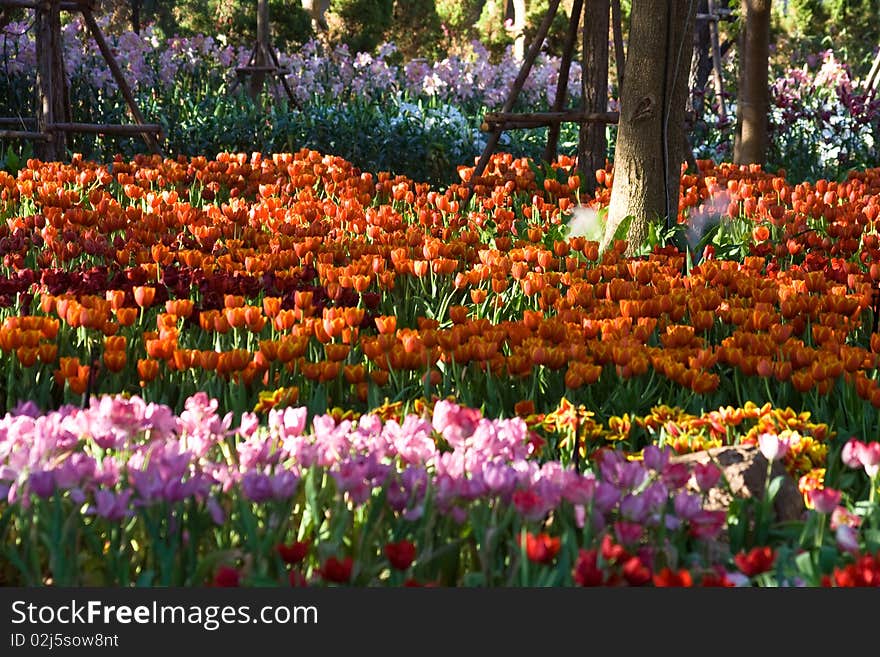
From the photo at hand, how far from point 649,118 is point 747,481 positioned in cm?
367

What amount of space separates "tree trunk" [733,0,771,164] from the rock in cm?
662

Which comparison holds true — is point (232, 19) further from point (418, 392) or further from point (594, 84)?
point (418, 392)

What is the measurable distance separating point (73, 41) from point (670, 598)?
11.3m

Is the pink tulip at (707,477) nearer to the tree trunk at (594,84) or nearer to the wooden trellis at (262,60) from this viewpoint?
the tree trunk at (594,84)

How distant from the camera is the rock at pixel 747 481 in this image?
7.82ft

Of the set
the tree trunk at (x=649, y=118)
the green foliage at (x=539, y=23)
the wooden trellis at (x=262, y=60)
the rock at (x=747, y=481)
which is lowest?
the rock at (x=747, y=481)

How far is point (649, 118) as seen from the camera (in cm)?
579

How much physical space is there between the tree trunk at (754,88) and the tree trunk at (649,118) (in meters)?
2.83

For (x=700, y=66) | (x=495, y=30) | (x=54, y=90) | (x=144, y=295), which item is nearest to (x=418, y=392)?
(x=144, y=295)

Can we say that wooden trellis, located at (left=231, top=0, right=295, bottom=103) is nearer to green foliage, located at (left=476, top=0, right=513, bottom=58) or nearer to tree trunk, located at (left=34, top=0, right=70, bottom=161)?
tree trunk, located at (left=34, top=0, right=70, bottom=161)

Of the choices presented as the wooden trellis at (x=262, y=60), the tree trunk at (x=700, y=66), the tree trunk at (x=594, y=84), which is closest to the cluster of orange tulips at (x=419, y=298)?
the tree trunk at (x=594, y=84)

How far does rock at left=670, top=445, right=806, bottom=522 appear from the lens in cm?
238

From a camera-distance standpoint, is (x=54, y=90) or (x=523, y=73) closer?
(x=523, y=73)

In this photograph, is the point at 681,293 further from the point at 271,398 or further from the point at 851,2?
the point at 851,2
